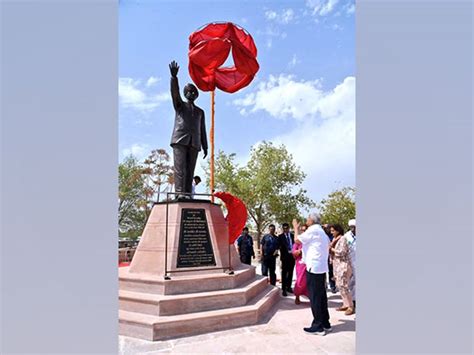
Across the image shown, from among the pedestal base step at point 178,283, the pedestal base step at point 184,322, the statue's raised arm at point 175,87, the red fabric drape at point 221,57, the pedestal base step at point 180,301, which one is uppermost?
the red fabric drape at point 221,57

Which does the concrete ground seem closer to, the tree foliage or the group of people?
the group of people

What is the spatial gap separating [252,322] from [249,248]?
3919mm

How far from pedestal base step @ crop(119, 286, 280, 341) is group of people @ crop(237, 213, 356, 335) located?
0.92 m

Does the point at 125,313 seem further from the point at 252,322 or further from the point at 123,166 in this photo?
the point at 123,166

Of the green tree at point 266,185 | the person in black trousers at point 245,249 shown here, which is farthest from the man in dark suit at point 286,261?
the green tree at point 266,185

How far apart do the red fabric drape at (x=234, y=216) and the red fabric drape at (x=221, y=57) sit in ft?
8.13

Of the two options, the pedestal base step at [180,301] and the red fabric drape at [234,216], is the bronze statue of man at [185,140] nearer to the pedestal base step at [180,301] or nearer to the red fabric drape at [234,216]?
the red fabric drape at [234,216]

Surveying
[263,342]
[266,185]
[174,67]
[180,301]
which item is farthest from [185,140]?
[266,185]

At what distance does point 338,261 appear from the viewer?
18.5 feet

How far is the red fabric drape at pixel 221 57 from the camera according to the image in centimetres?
695

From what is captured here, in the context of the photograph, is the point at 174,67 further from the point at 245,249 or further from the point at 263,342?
the point at 245,249

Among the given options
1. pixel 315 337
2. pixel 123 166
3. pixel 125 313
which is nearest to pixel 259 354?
pixel 315 337

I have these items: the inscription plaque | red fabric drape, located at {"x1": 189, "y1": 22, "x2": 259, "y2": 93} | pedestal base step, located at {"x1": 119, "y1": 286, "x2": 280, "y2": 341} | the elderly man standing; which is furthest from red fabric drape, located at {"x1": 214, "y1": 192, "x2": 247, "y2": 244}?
red fabric drape, located at {"x1": 189, "y1": 22, "x2": 259, "y2": 93}

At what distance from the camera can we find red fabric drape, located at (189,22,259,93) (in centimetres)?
695
